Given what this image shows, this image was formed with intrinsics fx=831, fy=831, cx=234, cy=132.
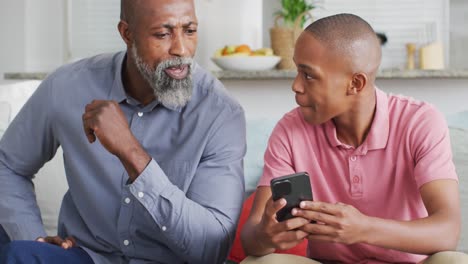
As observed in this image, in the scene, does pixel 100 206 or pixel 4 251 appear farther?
pixel 100 206

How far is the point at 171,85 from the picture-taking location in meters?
1.85

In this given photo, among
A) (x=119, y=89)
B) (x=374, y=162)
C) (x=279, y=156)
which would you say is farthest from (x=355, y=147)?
(x=119, y=89)

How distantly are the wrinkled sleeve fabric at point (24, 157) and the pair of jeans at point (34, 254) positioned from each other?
0.21 m

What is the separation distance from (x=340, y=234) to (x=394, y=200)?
0.93 feet

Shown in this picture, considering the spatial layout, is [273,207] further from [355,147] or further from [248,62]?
[248,62]

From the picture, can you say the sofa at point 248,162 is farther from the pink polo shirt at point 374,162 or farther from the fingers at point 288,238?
the fingers at point 288,238

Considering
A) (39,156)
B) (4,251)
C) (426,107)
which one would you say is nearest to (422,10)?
(426,107)

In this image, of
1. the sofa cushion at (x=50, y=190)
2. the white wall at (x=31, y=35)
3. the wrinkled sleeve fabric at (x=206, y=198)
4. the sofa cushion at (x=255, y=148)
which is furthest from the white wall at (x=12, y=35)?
the wrinkled sleeve fabric at (x=206, y=198)

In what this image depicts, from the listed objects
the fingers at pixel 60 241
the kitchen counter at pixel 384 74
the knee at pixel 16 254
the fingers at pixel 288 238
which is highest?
the kitchen counter at pixel 384 74

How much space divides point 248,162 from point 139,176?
3.15 ft

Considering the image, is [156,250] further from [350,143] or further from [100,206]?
[350,143]

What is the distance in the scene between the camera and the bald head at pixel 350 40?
179cm

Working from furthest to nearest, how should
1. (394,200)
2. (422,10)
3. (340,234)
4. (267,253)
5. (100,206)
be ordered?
(422,10) → (100,206) → (394,200) → (267,253) → (340,234)

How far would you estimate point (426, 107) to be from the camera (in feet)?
5.99
